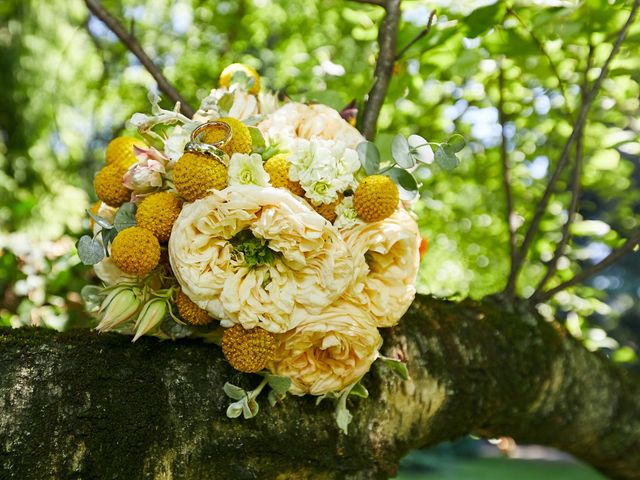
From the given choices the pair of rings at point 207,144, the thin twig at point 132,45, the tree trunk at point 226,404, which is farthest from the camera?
the thin twig at point 132,45

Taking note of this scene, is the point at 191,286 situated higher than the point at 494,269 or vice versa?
the point at 494,269

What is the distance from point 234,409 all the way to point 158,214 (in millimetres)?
321

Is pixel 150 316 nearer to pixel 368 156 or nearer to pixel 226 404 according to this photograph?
pixel 226 404

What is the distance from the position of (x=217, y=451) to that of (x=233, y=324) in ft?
0.65

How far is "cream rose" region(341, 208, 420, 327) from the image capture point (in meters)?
1.01

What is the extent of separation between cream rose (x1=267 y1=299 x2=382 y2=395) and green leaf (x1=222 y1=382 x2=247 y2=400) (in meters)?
0.06

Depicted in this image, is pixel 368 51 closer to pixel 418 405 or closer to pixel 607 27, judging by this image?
pixel 607 27

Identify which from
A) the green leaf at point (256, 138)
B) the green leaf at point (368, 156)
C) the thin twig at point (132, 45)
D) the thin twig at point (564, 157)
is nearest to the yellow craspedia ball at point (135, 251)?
the green leaf at point (256, 138)

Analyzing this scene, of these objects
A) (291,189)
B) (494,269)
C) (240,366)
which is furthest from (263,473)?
(494,269)

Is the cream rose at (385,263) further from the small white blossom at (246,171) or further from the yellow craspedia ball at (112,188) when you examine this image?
the yellow craspedia ball at (112,188)

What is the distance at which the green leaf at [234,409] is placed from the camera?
95 cm

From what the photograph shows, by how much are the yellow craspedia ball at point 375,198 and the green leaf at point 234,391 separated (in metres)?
0.33

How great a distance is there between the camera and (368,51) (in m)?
2.46

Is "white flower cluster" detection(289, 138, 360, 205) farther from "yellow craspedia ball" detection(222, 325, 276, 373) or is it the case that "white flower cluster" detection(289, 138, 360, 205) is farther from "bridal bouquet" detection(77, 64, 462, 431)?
"yellow craspedia ball" detection(222, 325, 276, 373)
